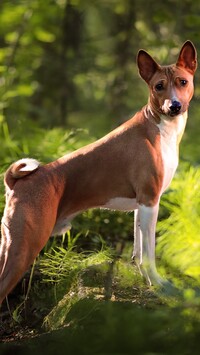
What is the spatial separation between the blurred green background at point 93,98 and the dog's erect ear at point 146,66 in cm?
101

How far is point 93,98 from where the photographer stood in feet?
50.2

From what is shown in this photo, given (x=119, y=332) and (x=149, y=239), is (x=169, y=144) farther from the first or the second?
(x=119, y=332)

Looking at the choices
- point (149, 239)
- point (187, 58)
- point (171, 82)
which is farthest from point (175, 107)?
point (149, 239)

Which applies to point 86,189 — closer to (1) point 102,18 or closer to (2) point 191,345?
(2) point 191,345

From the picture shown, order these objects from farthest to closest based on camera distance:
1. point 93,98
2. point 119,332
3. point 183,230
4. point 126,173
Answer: point 93,98 → point 183,230 → point 126,173 → point 119,332

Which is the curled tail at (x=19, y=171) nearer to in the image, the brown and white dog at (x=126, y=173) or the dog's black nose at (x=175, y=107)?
the brown and white dog at (x=126, y=173)

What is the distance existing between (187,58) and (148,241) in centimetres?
129

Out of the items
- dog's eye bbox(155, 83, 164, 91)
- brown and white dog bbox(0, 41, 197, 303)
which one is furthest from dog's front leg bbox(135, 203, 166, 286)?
dog's eye bbox(155, 83, 164, 91)

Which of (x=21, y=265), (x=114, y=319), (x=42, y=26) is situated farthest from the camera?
(x=42, y=26)

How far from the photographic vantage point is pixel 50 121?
43.8 feet

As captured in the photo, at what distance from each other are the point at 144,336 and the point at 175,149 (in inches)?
66.6

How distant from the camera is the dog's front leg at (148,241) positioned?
5352 millimetres

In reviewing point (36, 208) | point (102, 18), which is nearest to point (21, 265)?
point (36, 208)

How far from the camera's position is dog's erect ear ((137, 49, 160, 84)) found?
5.47 m
